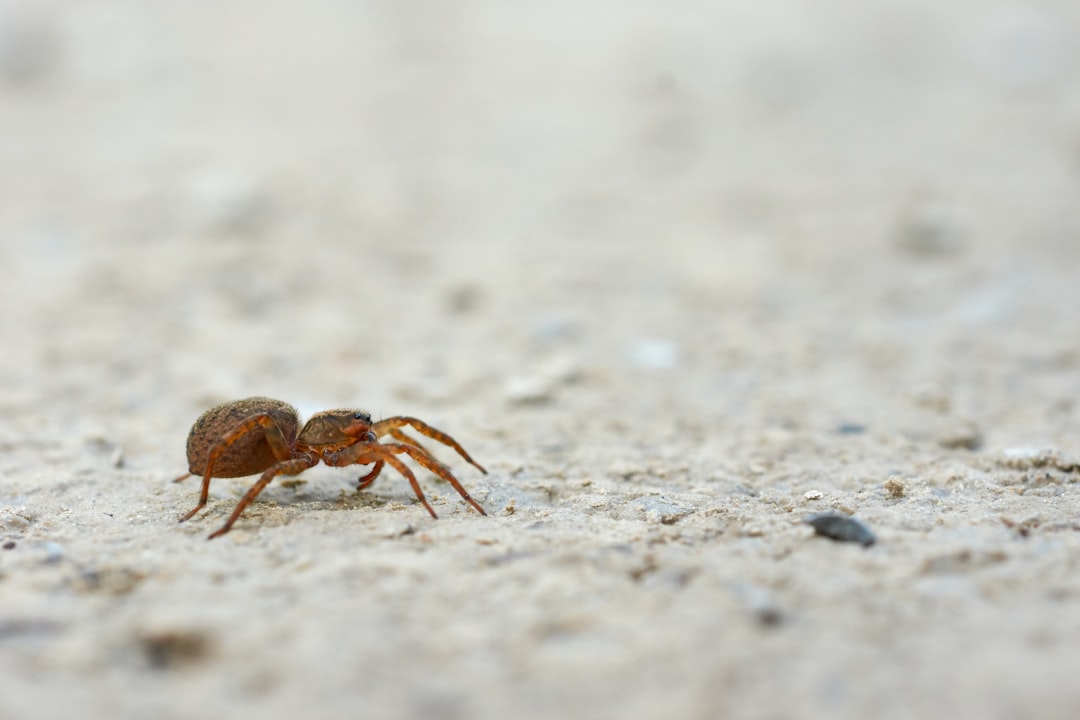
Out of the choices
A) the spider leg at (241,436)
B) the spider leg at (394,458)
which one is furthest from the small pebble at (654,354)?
the spider leg at (241,436)

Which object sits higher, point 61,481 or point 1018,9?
point 1018,9

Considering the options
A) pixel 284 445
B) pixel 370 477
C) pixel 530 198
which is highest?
pixel 530 198

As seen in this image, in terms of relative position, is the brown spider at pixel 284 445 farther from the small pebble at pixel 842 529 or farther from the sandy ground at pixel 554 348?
the small pebble at pixel 842 529

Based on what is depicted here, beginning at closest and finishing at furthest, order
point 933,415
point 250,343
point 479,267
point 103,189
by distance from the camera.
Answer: point 933,415
point 250,343
point 479,267
point 103,189

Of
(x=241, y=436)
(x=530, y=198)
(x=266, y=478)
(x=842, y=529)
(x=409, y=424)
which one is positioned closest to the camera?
(x=842, y=529)

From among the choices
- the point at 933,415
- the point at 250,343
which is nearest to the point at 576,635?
the point at 933,415

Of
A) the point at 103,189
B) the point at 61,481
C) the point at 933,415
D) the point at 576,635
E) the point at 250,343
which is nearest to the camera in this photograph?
the point at 576,635

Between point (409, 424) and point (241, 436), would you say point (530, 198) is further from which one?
point (241, 436)

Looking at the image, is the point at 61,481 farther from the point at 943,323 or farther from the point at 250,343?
the point at 943,323

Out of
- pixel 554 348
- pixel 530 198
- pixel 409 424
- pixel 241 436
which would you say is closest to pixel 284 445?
pixel 241 436
